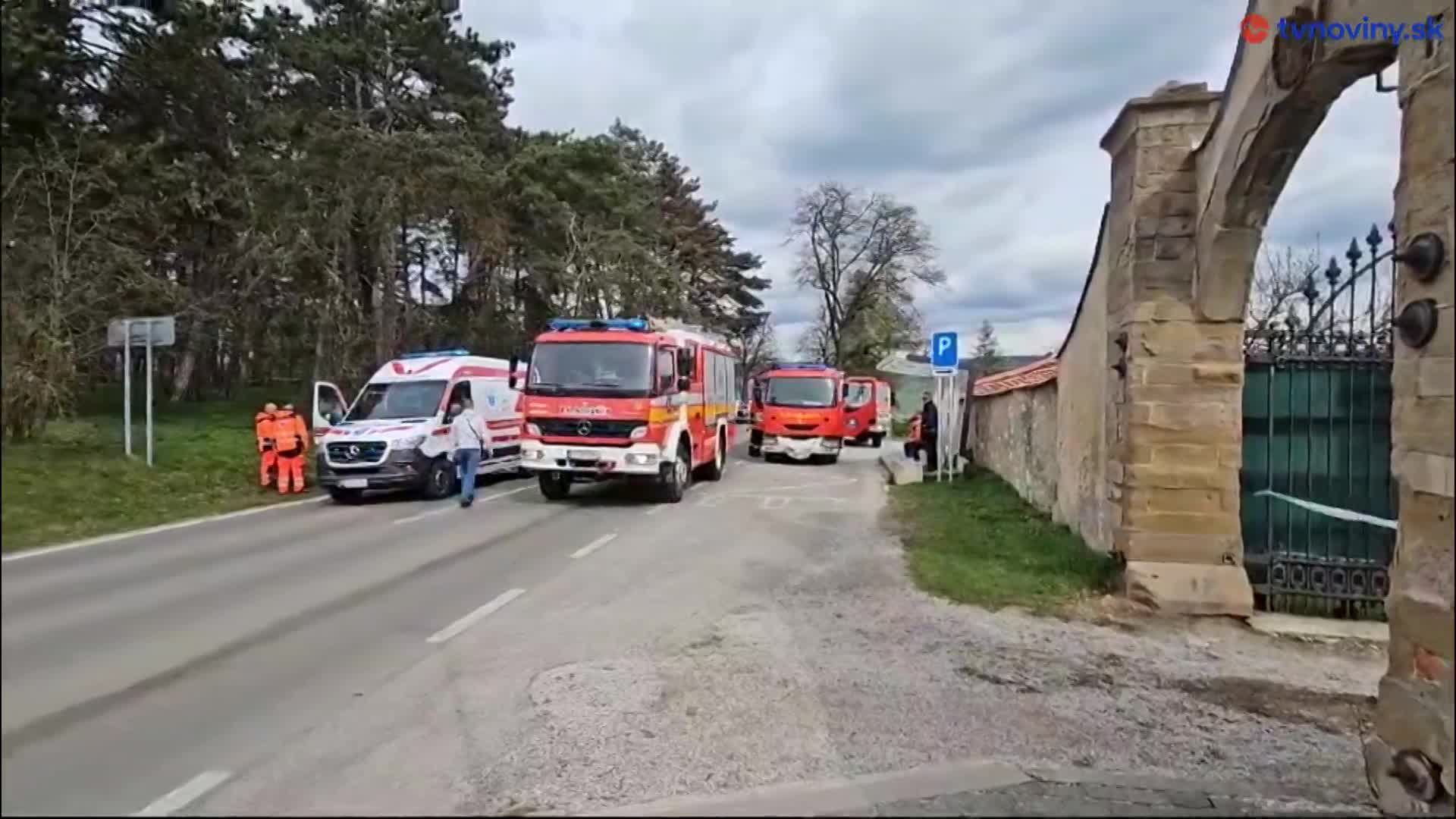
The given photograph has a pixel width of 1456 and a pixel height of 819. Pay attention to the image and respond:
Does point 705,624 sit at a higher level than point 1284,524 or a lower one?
lower

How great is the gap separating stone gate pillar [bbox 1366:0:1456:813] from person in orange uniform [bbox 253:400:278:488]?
625 inches

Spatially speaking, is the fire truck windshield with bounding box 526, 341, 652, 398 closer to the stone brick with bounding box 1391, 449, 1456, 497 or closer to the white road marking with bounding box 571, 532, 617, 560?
the white road marking with bounding box 571, 532, 617, 560

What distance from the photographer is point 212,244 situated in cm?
2167

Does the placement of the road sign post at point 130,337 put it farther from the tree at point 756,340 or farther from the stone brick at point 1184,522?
the tree at point 756,340

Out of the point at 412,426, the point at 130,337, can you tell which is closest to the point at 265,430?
the point at 412,426

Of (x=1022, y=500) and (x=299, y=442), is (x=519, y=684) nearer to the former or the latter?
(x=1022, y=500)

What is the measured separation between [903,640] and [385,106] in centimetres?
2210

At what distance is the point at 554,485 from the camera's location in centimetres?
1568

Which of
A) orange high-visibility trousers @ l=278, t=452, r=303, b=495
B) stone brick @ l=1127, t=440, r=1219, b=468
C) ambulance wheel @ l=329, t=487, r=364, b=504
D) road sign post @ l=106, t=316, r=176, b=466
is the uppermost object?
road sign post @ l=106, t=316, r=176, b=466

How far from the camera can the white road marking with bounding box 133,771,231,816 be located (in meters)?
1.69

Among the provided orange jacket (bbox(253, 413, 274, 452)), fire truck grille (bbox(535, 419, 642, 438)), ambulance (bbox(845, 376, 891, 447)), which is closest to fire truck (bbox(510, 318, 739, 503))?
fire truck grille (bbox(535, 419, 642, 438))

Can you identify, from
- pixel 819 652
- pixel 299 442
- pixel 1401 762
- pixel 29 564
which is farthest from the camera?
pixel 299 442

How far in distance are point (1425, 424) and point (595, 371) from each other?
1152 cm

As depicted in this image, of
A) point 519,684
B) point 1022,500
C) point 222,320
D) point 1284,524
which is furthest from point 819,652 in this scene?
point 222,320
